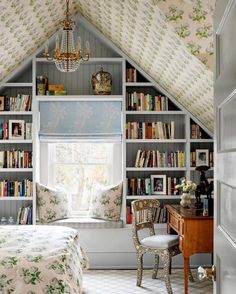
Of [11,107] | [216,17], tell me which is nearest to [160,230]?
[11,107]

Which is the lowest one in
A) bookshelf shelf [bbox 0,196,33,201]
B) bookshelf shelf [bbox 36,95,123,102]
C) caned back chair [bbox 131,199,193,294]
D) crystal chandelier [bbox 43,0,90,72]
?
caned back chair [bbox 131,199,193,294]

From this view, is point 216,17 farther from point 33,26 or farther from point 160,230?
point 160,230

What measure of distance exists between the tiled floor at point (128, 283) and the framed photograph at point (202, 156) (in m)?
1.31

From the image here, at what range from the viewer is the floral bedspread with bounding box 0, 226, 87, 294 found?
3.36m

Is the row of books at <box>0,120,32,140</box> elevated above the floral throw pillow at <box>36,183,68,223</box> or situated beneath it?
elevated above

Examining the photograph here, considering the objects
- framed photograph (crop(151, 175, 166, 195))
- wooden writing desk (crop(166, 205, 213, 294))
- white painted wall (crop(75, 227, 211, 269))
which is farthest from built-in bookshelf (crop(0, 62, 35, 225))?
wooden writing desk (crop(166, 205, 213, 294))

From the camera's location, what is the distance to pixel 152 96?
6.20m

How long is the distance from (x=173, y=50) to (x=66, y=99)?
6.41ft

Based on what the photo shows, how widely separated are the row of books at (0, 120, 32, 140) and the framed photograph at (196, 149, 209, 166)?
2.07 metres

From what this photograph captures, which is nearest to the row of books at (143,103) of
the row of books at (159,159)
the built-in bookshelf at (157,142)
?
the built-in bookshelf at (157,142)

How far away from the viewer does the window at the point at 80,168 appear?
634 cm

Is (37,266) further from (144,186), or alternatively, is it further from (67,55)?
(144,186)

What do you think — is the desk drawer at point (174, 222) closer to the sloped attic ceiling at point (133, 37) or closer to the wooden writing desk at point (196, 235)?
the wooden writing desk at point (196, 235)

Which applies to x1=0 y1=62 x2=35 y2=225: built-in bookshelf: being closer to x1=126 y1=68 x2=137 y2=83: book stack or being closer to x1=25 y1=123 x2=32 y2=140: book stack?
x1=25 y1=123 x2=32 y2=140: book stack
